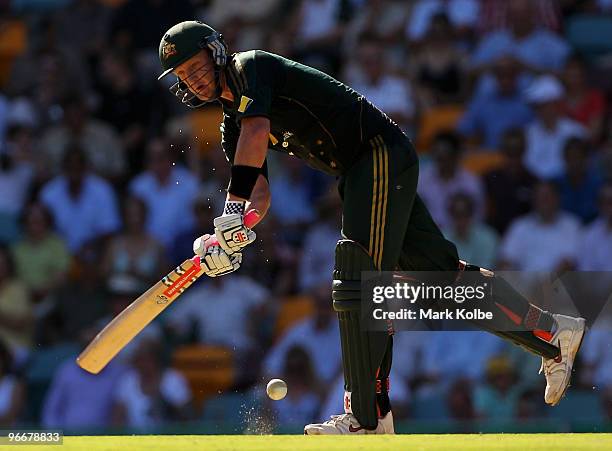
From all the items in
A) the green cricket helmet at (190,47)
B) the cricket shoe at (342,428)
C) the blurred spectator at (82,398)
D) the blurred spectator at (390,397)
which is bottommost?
the cricket shoe at (342,428)

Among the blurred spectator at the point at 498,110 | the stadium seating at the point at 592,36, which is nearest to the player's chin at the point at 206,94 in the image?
the blurred spectator at the point at 498,110

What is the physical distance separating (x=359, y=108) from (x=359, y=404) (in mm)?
1436

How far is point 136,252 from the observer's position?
→ 1145 cm

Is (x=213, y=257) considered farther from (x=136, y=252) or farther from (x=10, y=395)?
(x=136, y=252)

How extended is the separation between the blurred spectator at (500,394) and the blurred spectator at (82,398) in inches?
104

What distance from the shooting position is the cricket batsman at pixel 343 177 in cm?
652

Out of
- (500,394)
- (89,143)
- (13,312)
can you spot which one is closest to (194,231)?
(13,312)

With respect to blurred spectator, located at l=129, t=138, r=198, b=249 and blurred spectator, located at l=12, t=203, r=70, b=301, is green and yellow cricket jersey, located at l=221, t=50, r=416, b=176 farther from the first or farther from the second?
blurred spectator, located at l=12, t=203, r=70, b=301

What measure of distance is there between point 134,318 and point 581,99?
19.5ft

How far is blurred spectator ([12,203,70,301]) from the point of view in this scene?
1154cm

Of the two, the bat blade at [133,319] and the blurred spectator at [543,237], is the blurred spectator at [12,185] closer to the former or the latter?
the blurred spectator at [543,237]

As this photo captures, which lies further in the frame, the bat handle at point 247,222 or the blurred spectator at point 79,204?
the blurred spectator at point 79,204

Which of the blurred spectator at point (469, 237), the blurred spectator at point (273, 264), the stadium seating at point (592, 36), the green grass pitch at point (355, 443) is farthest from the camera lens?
the stadium seating at point (592, 36)

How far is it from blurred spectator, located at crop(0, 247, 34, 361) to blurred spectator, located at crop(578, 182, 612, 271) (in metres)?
4.37
